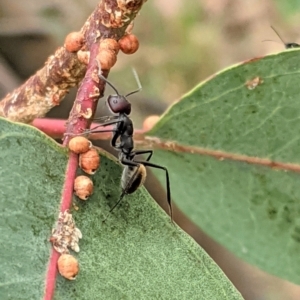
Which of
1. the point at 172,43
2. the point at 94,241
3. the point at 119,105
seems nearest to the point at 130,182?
the point at 94,241

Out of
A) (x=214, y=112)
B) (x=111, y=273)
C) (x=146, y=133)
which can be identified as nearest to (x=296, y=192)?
(x=214, y=112)

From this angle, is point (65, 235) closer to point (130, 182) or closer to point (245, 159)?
point (130, 182)

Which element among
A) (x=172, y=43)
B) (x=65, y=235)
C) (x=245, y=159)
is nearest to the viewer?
(x=65, y=235)

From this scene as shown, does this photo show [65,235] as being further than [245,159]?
No

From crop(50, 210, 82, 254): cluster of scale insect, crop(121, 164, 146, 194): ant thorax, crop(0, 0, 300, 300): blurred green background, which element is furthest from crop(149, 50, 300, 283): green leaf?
crop(0, 0, 300, 300): blurred green background

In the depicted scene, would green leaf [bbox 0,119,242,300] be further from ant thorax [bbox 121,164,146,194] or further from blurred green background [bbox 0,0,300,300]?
blurred green background [bbox 0,0,300,300]

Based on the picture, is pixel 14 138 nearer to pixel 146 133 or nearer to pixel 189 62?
pixel 146 133
